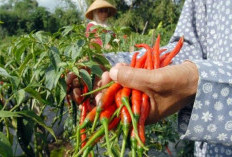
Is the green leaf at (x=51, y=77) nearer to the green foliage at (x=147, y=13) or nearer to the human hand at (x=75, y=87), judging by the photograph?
the human hand at (x=75, y=87)

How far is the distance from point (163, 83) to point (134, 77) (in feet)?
0.19

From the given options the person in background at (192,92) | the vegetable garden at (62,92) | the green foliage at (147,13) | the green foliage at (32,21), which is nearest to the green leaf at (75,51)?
the vegetable garden at (62,92)

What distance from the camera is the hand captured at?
622 mm

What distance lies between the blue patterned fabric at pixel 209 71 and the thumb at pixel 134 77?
121 millimetres

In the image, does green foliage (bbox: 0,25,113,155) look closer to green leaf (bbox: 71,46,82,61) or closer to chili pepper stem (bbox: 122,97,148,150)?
green leaf (bbox: 71,46,82,61)

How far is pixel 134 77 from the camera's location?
0.63 metres

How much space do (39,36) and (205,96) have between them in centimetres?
47

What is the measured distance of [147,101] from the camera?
2.14 ft

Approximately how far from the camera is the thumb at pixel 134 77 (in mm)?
621

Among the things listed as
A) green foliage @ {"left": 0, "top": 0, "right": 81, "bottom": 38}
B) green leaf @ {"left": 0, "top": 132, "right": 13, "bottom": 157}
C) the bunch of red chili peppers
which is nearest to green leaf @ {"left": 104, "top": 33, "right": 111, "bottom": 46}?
the bunch of red chili peppers

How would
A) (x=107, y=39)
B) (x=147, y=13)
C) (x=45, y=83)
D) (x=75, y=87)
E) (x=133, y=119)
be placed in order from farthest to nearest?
1. (x=147, y=13)
2. (x=107, y=39)
3. (x=75, y=87)
4. (x=45, y=83)
5. (x=133, y=119)

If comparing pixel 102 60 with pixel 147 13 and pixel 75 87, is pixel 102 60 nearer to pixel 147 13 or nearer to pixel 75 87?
pixel 75 87

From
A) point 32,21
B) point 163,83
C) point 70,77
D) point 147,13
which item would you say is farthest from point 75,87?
point 32,21

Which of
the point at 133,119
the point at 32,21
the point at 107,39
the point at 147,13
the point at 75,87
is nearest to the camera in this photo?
the point at 133,119
